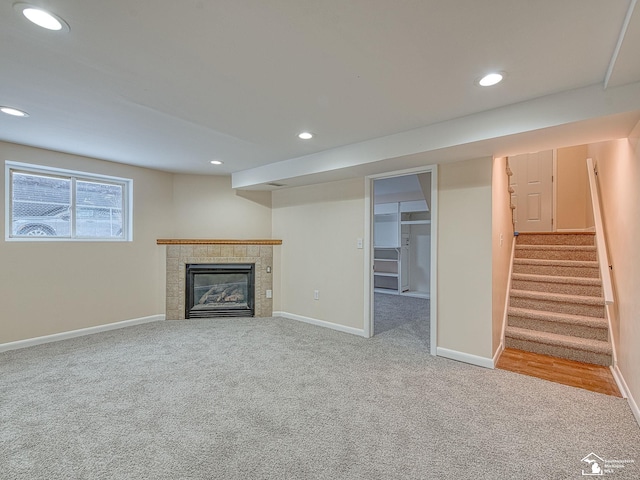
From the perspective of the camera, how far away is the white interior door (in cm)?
524

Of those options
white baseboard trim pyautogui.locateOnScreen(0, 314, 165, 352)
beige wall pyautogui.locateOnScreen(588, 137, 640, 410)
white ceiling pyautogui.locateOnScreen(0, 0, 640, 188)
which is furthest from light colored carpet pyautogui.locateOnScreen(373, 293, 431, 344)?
white baseboard trim pyautogui.locateOnScreen(0, 314, 165, 352)

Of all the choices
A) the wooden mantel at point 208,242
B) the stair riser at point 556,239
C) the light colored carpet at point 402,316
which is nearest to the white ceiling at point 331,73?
the wooden mantel at point 208,242

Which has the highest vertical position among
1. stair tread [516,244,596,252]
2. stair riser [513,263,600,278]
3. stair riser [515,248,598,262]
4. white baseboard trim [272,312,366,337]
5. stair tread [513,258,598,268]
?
stair tread [516,244,596,252]

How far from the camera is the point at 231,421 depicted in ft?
6.59

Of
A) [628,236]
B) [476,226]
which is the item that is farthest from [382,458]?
[628,236]

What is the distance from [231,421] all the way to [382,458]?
0.98m

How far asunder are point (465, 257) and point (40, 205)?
4787mm

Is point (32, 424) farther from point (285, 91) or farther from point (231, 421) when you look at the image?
point (285, 91)

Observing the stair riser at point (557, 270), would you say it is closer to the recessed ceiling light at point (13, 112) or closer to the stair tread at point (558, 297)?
the stair tread at point (558, 297)

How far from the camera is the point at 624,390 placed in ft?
7.78

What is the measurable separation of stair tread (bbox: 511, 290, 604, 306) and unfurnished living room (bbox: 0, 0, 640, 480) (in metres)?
0.02

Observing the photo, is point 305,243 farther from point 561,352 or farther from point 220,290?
point 561,352

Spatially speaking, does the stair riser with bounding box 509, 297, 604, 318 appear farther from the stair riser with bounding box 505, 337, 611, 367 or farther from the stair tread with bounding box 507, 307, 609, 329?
the stair riser with bounding box 505, 337, 611, 367

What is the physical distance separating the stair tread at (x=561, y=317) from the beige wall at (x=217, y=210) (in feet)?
11.7
